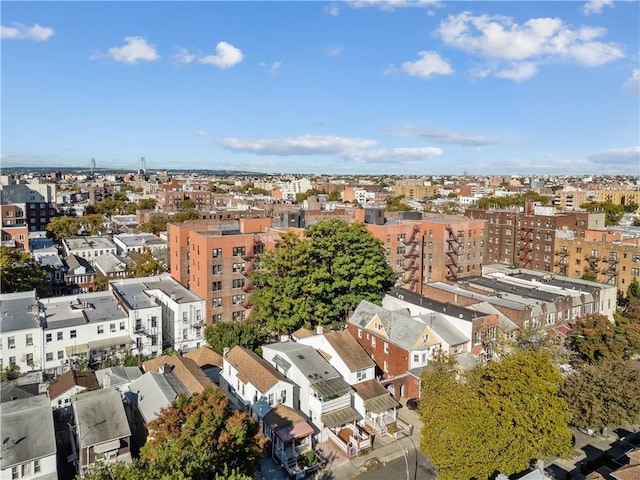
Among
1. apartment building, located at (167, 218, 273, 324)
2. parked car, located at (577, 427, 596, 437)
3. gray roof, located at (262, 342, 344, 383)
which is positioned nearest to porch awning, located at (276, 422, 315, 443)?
gray roof, located at (262, 342, 344, 383)

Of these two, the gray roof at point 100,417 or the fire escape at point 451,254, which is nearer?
the gray roof at point 100,417

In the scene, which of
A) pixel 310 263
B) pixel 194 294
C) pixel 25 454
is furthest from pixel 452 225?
pixel 25 454

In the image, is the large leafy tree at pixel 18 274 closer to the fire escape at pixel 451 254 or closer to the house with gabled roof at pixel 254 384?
the house with gabled roof at pixel 254 384

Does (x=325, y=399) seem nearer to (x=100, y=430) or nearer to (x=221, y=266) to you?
(x=100, y=430)

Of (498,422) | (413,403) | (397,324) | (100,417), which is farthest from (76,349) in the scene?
(498,422)

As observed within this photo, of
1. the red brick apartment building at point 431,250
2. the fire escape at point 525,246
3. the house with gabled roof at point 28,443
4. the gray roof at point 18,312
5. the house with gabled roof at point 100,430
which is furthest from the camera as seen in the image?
the fire escape at point 525,246

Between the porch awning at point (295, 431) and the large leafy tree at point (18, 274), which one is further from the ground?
the large leafy tree at point (18, 274)

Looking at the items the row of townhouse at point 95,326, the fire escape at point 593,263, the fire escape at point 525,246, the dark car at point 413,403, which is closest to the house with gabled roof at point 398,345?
the dark car at point 413,403
